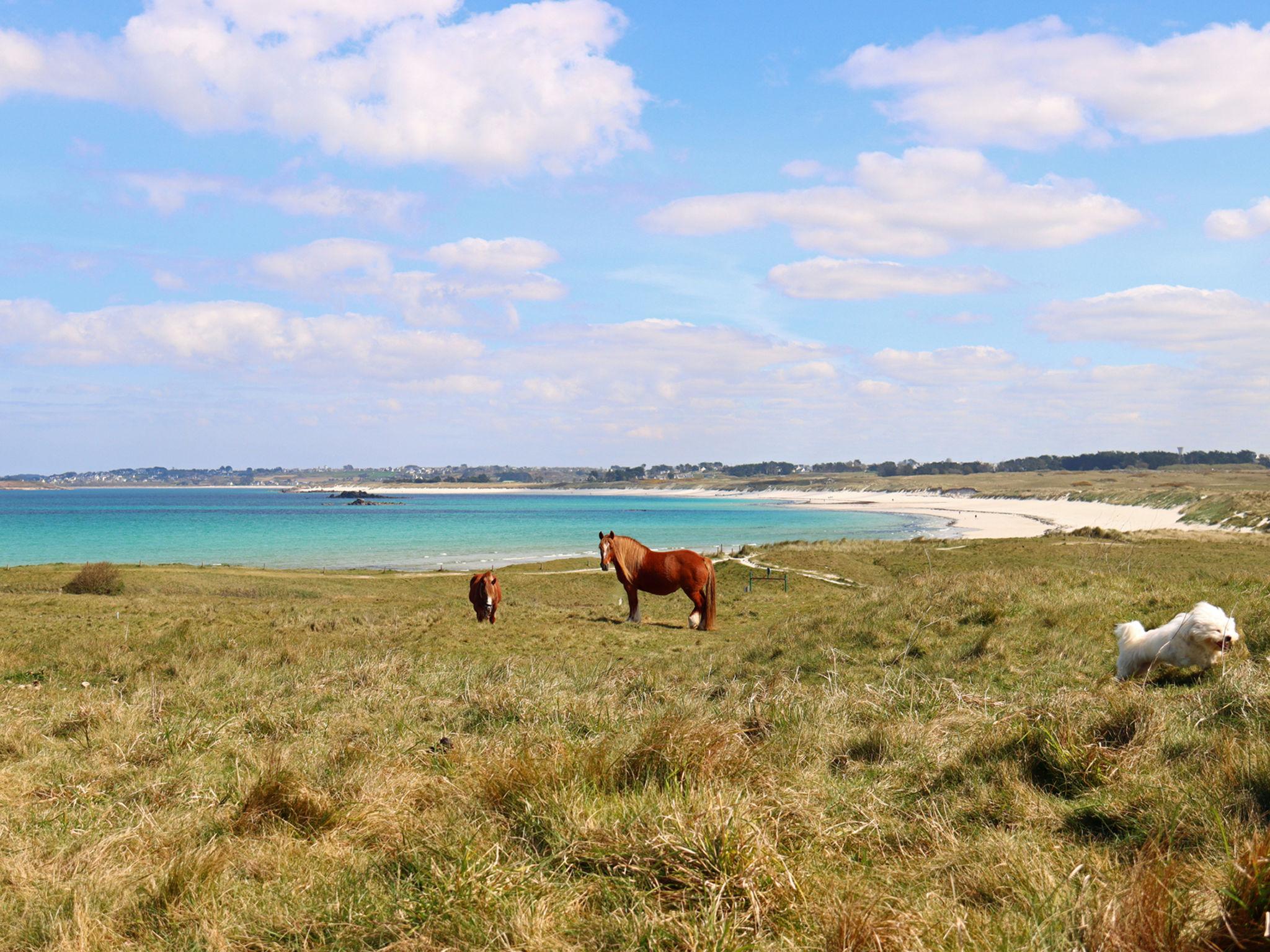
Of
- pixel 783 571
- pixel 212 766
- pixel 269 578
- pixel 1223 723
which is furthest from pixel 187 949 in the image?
pixel 269 578

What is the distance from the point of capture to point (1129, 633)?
9.06m

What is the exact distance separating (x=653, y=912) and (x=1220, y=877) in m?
2.49

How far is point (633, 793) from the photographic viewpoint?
191 inches

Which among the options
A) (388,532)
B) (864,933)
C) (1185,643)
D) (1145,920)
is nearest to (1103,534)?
(1185,643)

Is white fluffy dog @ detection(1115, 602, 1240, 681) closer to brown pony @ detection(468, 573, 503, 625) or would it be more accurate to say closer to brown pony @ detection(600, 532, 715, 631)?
brown pony @ detection(600, 532, 715, 631)

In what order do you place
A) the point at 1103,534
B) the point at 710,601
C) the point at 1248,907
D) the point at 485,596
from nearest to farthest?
the point at 1248,907
the point at 485,596
the point at 710,601
the point at 1103,534

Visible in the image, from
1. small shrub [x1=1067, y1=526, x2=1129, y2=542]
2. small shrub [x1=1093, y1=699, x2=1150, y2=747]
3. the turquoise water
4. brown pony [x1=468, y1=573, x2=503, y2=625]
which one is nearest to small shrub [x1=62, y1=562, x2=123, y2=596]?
brown pony [x1=468, y1=573, x2=503, y2=625]

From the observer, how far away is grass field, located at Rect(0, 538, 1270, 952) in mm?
3523

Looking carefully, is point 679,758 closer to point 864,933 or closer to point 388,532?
point 864,933

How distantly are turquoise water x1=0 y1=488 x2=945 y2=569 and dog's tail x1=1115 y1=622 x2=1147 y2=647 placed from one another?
48484 millimetres

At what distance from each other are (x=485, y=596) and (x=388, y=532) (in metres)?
79.3

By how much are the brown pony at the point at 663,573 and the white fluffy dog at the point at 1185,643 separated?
41.9 feet

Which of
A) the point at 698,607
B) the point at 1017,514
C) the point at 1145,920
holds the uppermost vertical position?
the point at 1145,920

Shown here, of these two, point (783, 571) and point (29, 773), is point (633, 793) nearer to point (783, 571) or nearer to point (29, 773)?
point (29, 773)
